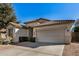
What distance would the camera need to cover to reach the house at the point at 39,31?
596cm

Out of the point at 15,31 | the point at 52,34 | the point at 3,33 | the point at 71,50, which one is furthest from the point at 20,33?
the point at 71,50

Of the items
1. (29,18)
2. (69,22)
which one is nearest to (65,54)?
(69,22)

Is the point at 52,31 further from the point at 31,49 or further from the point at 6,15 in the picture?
the point at 6,15

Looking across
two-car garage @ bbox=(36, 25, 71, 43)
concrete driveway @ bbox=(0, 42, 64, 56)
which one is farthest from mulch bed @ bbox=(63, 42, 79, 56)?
two-car garage @ bbox=(36, 25, 71, 43)

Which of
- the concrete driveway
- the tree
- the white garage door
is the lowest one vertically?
the concrete driveway

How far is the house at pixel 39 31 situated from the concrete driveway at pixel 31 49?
0.19 meters

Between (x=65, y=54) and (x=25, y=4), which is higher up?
(x=25, y=4)

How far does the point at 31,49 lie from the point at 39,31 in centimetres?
72

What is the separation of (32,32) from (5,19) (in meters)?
0.98

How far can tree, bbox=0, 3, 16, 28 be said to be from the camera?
19.9 ft

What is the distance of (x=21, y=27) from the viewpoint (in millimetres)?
6066

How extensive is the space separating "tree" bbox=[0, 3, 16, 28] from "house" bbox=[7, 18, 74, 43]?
0.52 feet

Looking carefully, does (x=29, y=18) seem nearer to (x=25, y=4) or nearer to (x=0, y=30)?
(x=25, y=4)

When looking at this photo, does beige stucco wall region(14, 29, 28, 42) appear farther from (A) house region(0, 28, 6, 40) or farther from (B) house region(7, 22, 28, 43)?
(A) house region(0, 28, 6, 40)
